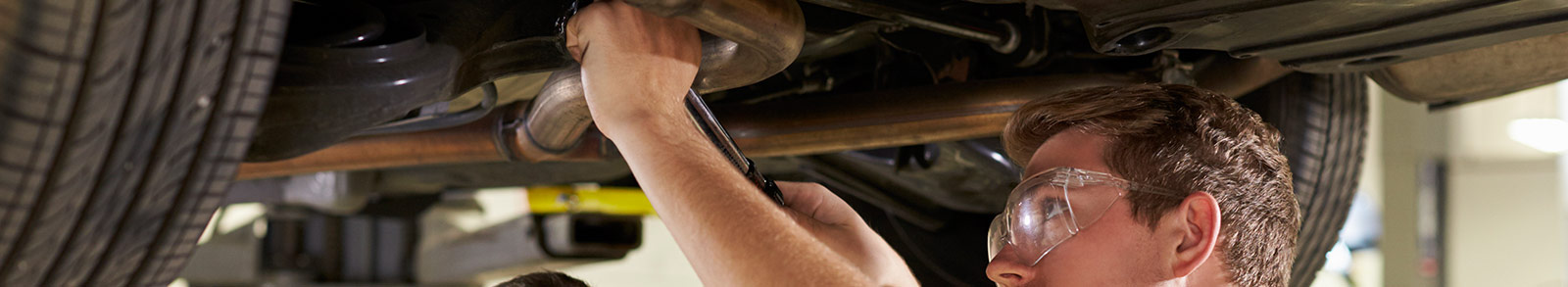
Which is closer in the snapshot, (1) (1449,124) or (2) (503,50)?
(2) (503,50)

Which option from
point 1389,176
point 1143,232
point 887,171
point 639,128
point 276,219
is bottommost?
point 1389,176

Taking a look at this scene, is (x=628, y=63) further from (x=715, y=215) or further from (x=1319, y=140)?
(x=1319, y=140)

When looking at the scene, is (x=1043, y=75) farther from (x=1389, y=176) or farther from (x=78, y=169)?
(x=1389, y=176)

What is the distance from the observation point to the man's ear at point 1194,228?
0.95 m

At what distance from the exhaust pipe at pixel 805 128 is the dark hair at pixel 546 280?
0.45ft

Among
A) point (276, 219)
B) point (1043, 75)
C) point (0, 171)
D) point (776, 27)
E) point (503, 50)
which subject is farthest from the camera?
point (276, 219)

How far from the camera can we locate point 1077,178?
0.97 metres

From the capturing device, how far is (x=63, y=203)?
599 mm

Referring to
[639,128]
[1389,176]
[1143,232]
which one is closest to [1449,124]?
[1389,176]

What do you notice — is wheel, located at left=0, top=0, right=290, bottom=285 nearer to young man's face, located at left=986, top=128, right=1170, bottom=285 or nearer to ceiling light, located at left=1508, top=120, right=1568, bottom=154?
young man's face, located at left=986, top=128, right=1170, bottom=285

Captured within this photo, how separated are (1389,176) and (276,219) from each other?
4439 mm

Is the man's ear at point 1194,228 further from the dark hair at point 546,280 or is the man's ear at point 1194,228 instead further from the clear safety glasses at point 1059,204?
the dark hair at point 546,280

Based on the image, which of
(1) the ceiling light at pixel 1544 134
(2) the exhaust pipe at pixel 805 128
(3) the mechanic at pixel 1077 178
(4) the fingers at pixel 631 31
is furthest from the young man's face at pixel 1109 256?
(1) the ceiling light at pixel 1544 134

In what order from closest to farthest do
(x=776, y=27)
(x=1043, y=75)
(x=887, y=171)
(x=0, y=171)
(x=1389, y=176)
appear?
1. (x=0, y=171)
2. (x=776, y=27)
3. (x=1043, y=75)
4. (x=887, y=171)
5. (x=1389, y=176)
